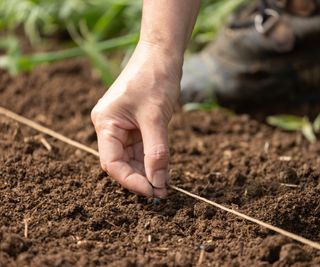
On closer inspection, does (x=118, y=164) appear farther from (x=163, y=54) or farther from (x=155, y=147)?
(x=163, y=54)

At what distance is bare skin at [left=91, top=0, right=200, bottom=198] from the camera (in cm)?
154

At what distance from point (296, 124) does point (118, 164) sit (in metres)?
0.95

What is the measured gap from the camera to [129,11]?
2941 mm

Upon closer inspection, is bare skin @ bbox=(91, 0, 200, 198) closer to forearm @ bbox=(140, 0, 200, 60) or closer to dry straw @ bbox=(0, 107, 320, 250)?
forearm @ bbox=(140, 0, 200, 60)

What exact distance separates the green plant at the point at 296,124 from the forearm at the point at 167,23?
0.83 metres

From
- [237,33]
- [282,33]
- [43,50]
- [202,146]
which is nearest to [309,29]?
[282,33]

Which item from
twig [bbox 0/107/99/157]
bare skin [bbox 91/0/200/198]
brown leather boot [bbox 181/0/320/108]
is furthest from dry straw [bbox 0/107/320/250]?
brown leather boot [bbox 181/0/320/108]

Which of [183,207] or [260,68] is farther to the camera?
[260,68]

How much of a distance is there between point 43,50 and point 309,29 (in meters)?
1.29

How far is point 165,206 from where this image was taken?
5.35ft

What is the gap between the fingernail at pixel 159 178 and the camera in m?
1.56

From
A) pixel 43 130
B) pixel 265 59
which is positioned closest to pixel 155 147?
pixel 43 130

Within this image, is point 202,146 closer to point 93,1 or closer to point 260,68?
point 260,68

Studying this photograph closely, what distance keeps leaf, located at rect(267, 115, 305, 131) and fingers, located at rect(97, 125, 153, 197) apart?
2.93ft
